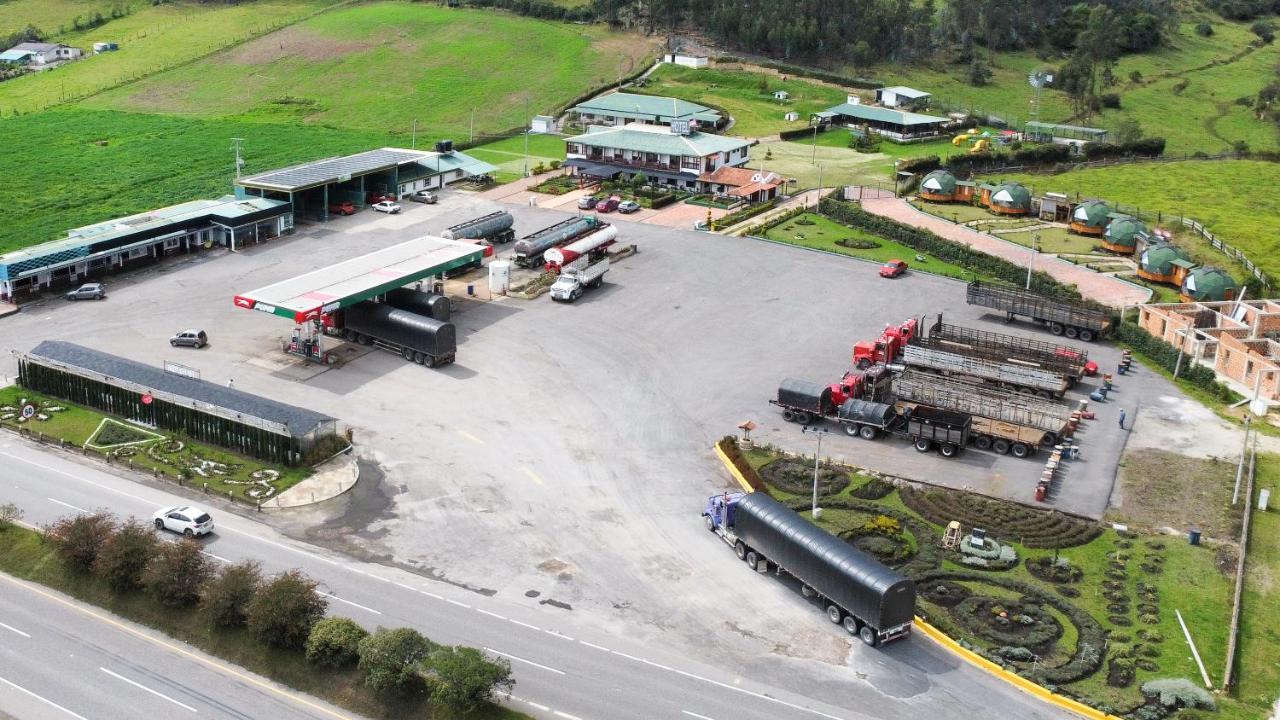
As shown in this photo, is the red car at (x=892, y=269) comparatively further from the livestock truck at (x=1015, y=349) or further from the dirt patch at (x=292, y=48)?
the dirt patch at (x=292, y=48)

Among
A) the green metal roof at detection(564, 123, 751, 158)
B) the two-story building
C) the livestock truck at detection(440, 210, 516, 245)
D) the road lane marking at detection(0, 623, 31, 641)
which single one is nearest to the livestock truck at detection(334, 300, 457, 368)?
the livestock truck at detection(440, 210, 516, 245)

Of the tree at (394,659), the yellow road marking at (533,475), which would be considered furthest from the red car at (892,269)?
the tree at (394,659)

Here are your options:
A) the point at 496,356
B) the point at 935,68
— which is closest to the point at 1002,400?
the point at 496,356

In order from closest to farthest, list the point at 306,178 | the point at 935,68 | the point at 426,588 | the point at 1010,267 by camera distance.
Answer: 1. the point at 426,588
2. the point at 1010,267
3. the point at 306,178
4. the point at 935,68

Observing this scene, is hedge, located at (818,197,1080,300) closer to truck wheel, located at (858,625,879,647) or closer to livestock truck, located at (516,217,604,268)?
livestock truck, located at (516,217,604,268)

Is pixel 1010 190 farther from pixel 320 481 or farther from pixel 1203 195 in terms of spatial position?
pixel 320 481

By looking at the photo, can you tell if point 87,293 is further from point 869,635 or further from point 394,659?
point 869,635
